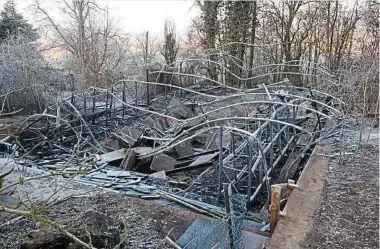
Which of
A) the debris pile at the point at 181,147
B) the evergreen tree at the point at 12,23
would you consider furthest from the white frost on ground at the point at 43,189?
the evergreen tree at the point at 12,23

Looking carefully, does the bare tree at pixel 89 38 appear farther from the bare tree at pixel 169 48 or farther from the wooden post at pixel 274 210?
the wooden post at pixel 274 210

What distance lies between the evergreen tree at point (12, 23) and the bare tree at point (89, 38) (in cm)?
83

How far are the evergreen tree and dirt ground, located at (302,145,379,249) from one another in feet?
42.9

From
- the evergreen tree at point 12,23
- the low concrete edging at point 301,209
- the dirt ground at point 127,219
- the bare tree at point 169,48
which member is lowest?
the dirt ground at point 127,219

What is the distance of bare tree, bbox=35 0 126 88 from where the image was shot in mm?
14540

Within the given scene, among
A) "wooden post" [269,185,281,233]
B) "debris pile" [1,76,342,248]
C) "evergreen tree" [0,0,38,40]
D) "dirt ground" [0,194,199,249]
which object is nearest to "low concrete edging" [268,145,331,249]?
"wooden post" [269,185,281,233]

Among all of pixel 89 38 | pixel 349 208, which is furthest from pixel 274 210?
pixel 89 38

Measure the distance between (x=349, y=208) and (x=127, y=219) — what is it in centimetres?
285

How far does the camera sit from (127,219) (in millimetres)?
4785

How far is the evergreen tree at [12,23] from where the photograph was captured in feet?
48.9

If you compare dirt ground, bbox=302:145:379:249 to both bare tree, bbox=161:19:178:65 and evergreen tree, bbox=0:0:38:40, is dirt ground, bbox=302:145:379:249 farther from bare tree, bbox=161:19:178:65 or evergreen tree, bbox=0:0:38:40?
evergreen tree, bbox=0:0:38:40

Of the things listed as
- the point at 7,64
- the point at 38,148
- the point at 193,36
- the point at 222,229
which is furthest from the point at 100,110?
the point at 193,36

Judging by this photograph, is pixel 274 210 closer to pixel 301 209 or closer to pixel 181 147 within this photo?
pixel 301 209

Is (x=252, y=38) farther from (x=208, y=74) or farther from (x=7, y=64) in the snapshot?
(x=7, y=64)
